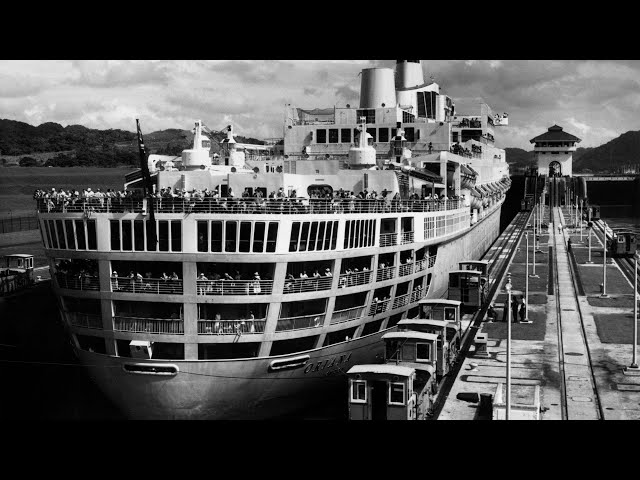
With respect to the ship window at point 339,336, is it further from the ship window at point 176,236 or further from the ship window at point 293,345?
the ship window at point 176,236

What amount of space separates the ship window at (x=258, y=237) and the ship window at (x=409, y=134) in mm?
31100

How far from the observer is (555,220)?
102938 millimetres

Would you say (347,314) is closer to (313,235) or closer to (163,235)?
(313,235)

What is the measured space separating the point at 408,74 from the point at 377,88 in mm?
14647

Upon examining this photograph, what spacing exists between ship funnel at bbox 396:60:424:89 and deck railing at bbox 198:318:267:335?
Answer: 50.6m

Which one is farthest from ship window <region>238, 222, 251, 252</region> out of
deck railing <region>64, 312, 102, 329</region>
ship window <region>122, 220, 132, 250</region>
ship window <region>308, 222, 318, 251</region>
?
deck railing <region>64, 312, 102, 329</region>

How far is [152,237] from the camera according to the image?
1081 inches

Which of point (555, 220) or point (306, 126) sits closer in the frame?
point (306, 126)

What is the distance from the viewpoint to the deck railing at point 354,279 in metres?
31.2

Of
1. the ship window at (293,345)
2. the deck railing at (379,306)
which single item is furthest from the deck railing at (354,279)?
the ship window at (293,345)

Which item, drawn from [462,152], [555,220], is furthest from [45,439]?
[555,220]

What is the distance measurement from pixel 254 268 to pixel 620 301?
1046 inches

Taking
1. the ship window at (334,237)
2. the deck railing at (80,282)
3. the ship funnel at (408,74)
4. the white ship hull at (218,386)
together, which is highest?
the ship funnel at (408,74)

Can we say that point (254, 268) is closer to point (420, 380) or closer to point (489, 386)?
point (420, 380)
